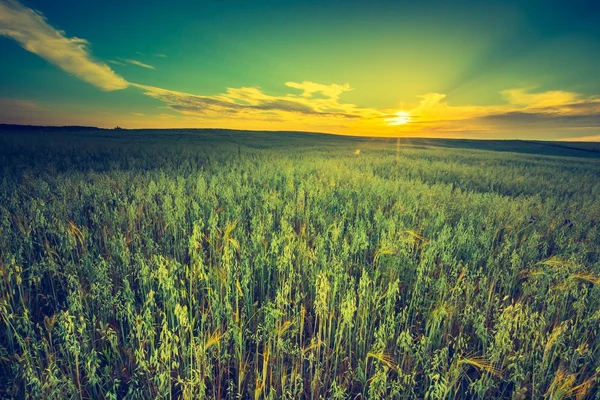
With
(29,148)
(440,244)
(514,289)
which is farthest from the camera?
(29,148)

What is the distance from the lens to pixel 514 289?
8.64 ft

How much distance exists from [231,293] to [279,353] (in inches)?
24.9

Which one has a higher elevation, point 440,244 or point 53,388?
point 440,244

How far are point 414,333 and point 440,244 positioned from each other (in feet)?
3.62

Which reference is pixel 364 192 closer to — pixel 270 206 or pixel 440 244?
pixel 270 206

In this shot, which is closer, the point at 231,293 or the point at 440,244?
the point at 231,293

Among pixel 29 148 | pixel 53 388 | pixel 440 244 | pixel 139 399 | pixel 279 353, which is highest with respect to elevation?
pixel 29 148

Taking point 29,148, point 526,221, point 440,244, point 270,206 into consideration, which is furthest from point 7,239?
point 29,148

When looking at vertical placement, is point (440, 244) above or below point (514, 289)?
above

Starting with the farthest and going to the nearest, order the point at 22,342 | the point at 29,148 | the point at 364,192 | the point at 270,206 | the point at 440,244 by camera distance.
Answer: the point at 29,148, the point at 364,192, the point at 270,206, the point at 440,244, the point at 22,342

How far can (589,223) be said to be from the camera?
4.65 metres

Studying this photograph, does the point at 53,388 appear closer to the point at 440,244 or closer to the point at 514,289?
the point at 440,244

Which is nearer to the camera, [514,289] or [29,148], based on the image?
[514,289]

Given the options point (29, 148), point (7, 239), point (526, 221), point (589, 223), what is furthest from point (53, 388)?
point (29, 148)
